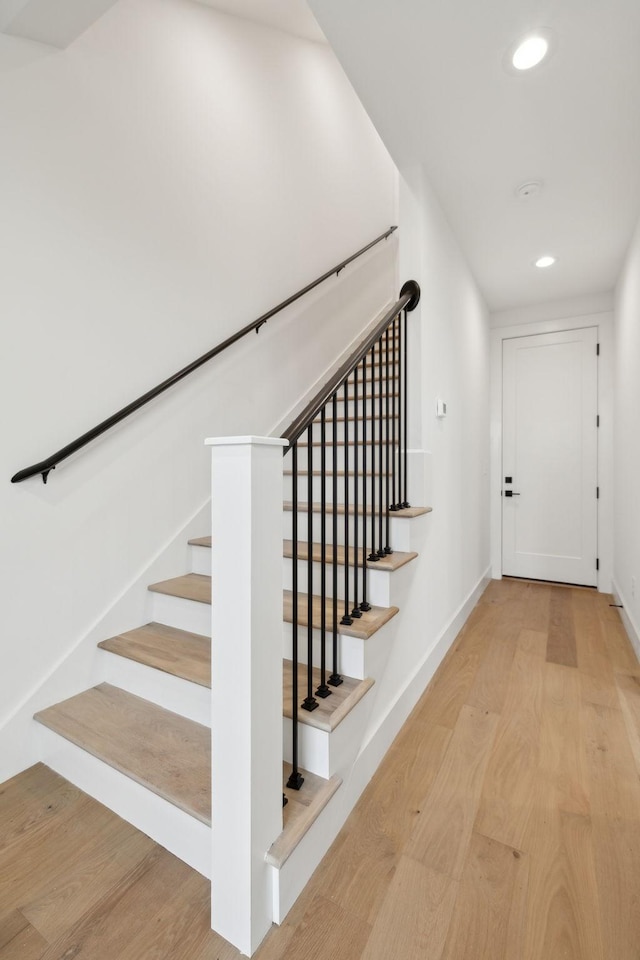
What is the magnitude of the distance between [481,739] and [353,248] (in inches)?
142

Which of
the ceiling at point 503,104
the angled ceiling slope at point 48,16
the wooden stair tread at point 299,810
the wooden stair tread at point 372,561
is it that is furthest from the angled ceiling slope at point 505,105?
the wooden stair tread at point 299,810

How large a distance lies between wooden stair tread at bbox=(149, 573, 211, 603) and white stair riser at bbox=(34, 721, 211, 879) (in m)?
0.61

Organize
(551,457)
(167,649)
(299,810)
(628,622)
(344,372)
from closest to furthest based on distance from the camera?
(299,810)
(344,372)
(167,649)
(628,622)
(551,457)

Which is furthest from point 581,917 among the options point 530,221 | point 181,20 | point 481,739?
point 181,20

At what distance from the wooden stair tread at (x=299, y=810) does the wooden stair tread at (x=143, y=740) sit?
0.65 feet

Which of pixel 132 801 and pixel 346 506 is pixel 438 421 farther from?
pixel 132 801

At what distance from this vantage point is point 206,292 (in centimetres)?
228

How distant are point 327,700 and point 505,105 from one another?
2324 millimetres

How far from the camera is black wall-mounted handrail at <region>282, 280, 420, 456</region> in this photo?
1.18 meters

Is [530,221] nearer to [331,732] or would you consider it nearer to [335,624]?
[335,624]

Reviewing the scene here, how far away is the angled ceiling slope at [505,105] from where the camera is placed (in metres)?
1.40

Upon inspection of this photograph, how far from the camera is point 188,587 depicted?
1964 millimetres

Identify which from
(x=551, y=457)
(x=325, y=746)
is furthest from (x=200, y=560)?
(x=551, y=457)

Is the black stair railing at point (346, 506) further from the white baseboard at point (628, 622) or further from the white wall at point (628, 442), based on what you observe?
the white baseboard at point (628, 622)
